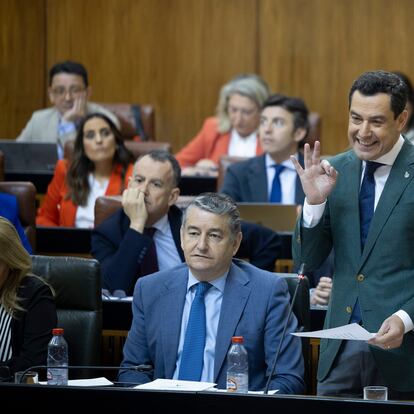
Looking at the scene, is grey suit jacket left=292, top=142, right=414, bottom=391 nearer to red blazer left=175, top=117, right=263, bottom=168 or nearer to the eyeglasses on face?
red blazer left=175, top=117, right=263, bottom=168

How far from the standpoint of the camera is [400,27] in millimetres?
8398

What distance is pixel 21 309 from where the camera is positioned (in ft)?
10.8

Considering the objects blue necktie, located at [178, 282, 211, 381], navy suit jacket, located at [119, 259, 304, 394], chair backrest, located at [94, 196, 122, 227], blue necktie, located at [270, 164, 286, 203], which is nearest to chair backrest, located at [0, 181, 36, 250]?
chair backrest, located at [94, 196, 122, 227]

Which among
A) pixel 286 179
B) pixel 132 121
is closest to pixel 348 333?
pixel 286 179

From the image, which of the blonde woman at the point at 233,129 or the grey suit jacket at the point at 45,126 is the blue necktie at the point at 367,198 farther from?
the grey suit jacket at the point at 45,126

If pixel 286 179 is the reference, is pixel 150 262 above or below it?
below

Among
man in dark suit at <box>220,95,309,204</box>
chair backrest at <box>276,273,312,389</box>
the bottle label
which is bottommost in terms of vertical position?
the bottle label

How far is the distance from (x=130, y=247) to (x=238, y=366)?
4.91 feet

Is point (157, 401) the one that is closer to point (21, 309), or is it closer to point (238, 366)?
point (238, 366)

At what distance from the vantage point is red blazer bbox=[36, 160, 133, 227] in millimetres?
5656

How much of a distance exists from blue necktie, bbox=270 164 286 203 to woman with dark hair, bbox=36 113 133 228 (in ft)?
2.54

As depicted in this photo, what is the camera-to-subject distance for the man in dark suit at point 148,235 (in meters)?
4.24

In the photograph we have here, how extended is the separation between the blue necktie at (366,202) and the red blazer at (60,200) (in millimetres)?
2797

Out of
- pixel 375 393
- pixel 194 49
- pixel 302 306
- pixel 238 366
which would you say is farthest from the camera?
pixel 194 49
